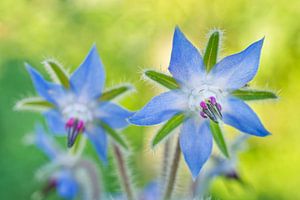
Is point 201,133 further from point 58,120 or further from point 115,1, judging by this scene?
point 115,1

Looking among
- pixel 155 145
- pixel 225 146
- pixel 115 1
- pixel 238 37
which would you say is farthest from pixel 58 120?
pixel 115 1

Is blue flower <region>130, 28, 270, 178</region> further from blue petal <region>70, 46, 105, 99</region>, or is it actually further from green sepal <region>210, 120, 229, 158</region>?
blue petal <region>70, 46, 105, 99</region>

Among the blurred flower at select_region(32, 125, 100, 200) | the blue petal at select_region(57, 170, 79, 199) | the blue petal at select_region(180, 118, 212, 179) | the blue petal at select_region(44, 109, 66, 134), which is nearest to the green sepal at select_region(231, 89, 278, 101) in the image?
the blue petal at select_region(180, 118, 212, 179)

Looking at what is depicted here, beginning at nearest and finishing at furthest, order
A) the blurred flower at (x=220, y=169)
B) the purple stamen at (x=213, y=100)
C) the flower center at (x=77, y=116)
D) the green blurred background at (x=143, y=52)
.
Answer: the purple stamen at (x=213, y=100)
the flower center at (x=77, y=116)
the blurred flower at (x=220, y=169)
the green blurred background at (x=143, y=52)

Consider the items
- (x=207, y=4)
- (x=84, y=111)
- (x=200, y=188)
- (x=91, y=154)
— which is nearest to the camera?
(x=84, y=111)

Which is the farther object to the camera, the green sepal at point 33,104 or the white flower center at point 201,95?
the green sepal at point 33,104

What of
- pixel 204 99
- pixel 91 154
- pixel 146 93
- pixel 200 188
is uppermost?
pixel 146 93

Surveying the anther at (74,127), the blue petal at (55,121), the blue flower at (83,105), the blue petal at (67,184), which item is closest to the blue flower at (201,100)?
the blue flower at (83,105)

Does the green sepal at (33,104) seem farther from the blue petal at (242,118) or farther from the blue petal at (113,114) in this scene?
the blue petal at (242,118)
